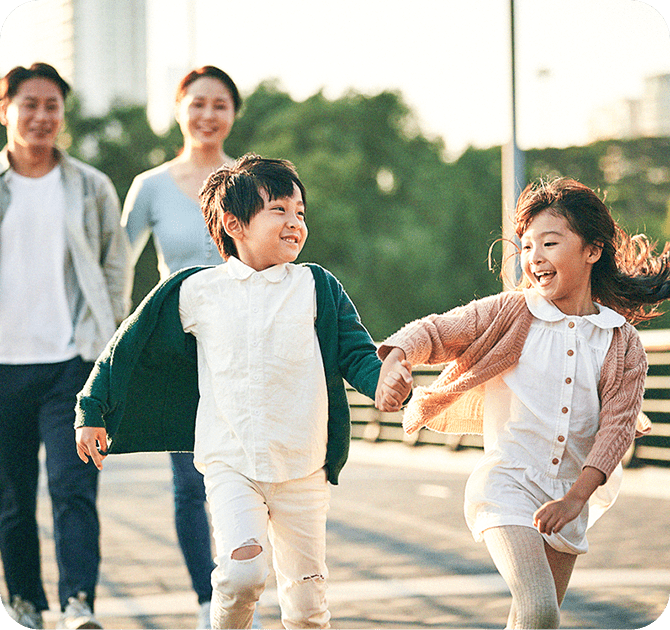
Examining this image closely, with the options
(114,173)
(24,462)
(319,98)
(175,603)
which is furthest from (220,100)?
(319,98)

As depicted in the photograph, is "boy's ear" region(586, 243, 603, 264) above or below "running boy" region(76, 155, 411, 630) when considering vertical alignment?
above

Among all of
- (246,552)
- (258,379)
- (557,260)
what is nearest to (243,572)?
(246,552)

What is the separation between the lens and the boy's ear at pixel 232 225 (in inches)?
135

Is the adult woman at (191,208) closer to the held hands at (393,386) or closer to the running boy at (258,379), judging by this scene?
the running boy at (258,379)

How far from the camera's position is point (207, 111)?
4.50 m

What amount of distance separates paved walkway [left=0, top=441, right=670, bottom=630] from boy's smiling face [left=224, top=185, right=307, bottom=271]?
6.67ft

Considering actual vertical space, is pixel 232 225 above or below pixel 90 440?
above

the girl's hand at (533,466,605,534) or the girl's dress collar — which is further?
the girl's dress collar

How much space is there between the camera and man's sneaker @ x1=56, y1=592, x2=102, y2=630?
165 inches

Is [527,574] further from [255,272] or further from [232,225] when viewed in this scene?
[232,225]

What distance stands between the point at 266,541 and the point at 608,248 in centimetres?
140

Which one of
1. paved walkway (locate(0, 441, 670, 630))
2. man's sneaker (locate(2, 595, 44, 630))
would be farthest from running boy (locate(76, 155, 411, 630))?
paved walkway (locate(0, 441, 670, 630))

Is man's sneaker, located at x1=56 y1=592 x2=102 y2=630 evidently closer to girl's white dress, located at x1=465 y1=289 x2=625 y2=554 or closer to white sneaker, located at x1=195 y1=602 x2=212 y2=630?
white sneaker, located at x1=195 y1=602 x2=212 y2=630

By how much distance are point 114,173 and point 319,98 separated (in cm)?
1104
